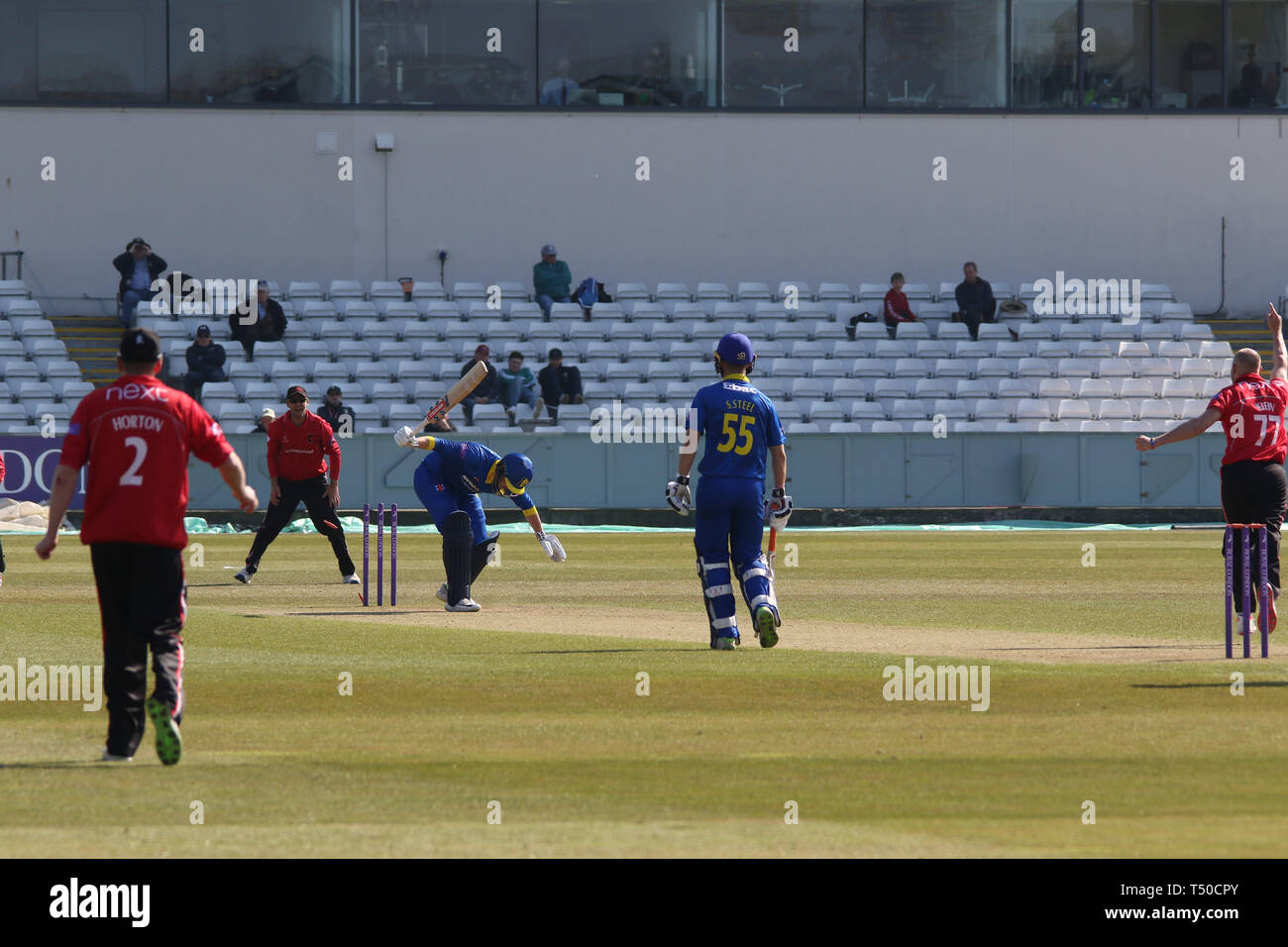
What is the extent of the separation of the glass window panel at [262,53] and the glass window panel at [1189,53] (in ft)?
61.6

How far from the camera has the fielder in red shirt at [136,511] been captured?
9.70 metres

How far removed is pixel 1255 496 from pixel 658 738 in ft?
22.1

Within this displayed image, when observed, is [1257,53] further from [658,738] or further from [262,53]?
[658,738]

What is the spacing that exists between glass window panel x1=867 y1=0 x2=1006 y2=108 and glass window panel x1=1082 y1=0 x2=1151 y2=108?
210cm

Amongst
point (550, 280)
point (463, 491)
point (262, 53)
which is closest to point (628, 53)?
point (550, 280)

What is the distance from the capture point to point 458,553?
62.7ft

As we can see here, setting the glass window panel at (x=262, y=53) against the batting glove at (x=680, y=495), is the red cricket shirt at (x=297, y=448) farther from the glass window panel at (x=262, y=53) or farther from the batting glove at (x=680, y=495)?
the glass window panel at (x=262, y=53)

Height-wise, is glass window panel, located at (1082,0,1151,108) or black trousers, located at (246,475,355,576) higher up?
glass window panel, located at (1082,0,1151,108)

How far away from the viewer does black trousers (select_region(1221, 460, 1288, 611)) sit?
1540 cm

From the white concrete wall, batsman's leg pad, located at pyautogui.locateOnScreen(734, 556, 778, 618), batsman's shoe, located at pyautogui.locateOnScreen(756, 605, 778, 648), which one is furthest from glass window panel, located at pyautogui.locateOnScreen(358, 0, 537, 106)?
batsman's shoe, located at pyautogui.locateOnScreen(756, 605, 778, 648)

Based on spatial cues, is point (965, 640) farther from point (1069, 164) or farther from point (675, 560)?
point (1069, 164)

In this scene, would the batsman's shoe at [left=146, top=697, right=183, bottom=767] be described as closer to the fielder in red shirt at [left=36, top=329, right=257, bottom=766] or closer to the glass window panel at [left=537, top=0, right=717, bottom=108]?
the fielder in red shirt at [left=36, top=329, right=257, bottom=766]

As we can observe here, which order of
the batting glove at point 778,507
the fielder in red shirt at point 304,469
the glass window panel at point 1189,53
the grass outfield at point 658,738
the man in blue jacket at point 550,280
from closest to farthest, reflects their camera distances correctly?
the grass outfield at point 658,738 < the batting glove at point 778,507 < the fielder in red shirt at point 304,469 < the man in blue jacket at point 550,280 < the glass window panel at point 1189,53

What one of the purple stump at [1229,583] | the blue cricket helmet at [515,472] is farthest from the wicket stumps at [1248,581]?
the blue cricket helmet at [515,472]
